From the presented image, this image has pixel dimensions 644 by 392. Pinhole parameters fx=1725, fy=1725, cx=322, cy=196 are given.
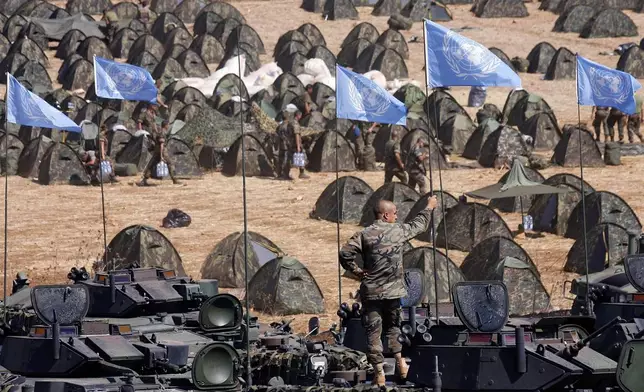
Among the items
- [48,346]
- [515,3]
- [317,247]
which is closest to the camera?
[48,346]

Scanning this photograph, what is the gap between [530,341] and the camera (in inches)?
626

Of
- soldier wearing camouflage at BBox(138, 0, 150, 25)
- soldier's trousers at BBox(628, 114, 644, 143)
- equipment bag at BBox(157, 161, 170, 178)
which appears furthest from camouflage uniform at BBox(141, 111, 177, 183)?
soldier wearing camouflage at BBox(138, 0, 150, 25)

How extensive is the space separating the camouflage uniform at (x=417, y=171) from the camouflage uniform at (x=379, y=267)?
23.4 meters

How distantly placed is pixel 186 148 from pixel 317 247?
9733 millimetres

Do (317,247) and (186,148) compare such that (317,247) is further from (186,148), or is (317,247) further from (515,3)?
(515,3)

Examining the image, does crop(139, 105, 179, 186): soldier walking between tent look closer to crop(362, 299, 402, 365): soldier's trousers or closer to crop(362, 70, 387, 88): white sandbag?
crop(362, 70, 387, 88): white sandbag

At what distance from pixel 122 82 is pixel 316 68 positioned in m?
27.4

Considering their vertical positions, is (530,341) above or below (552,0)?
below

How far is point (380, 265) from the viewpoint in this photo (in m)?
16.3

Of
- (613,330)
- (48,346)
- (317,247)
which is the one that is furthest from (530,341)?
(317,247)

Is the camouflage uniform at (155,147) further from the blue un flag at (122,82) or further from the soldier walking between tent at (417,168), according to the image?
the blue un flag at (122,82)

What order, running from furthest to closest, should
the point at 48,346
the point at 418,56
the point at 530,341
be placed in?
the point at 418,56 < the point at 48,346 < the point at 530,341

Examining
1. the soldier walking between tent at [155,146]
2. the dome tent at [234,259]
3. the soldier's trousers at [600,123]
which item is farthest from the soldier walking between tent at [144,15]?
the dome tent at [234,259]

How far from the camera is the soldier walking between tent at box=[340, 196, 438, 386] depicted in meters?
16.2
